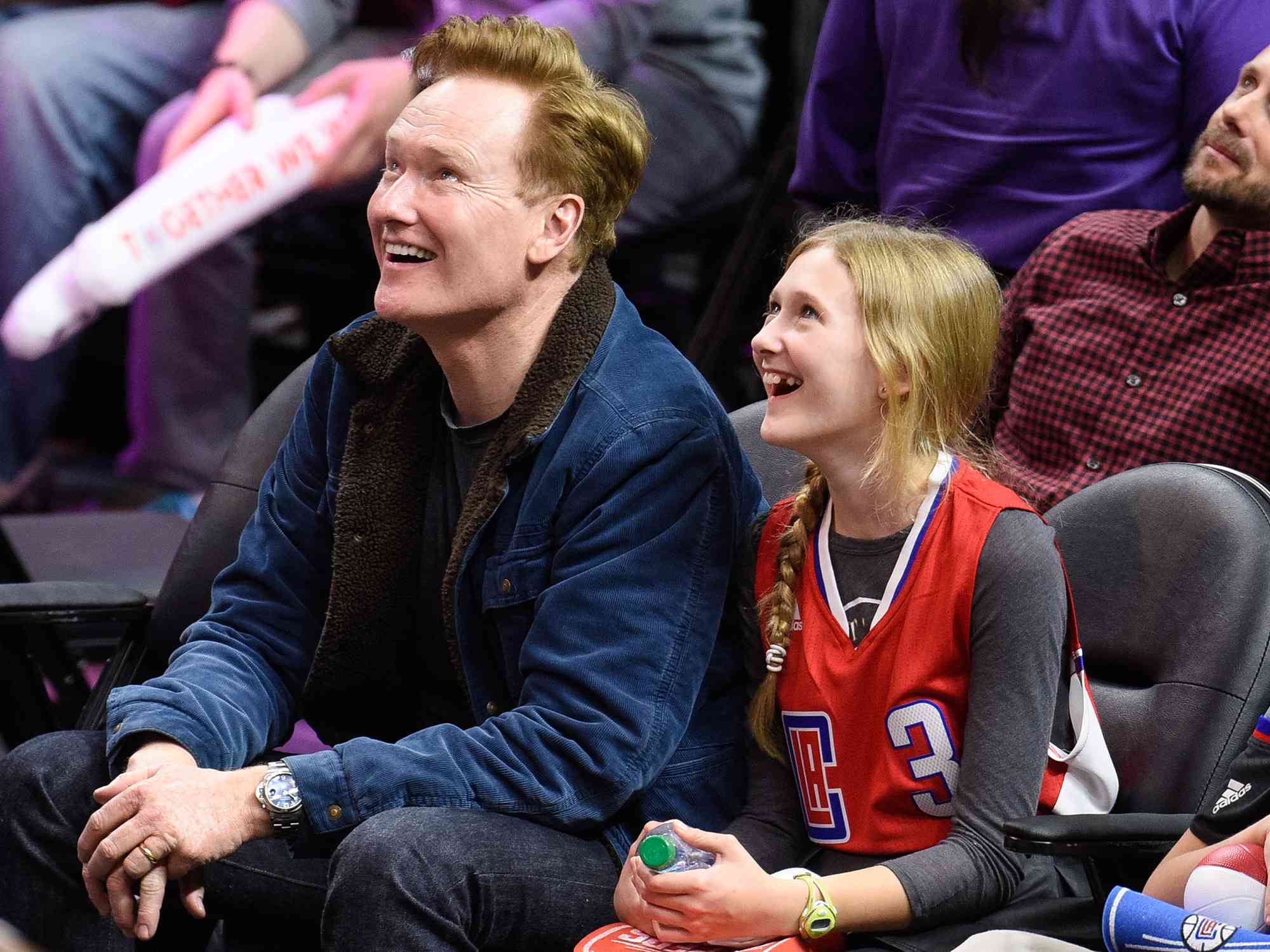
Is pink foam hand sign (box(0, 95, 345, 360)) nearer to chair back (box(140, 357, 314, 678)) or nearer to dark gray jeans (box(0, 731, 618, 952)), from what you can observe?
chair back (box(140, 357, 314, 678))

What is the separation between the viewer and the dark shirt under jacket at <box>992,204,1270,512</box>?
2.11 m

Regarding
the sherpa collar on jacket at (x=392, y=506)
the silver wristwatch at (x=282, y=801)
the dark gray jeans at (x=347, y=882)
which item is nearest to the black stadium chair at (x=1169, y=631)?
the dark gray jeans at (x=347, y=882)

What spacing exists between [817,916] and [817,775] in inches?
8.3

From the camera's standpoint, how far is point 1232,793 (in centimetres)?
149

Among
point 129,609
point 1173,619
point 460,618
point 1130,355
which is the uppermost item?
point 1130,355

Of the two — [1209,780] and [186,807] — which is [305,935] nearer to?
[186,807]

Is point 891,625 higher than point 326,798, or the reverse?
point 891,625

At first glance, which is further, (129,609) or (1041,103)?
(1041,103)

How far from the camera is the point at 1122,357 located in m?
2.25

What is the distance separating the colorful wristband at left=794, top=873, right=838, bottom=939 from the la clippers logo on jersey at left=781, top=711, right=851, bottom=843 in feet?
0.54

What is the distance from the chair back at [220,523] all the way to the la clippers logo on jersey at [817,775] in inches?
34.6

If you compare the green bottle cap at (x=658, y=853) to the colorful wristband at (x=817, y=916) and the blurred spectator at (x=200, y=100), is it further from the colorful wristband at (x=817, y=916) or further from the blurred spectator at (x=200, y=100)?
the blurred spectator at (x=200, y=100)

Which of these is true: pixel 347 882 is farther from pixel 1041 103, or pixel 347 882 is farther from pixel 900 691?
pixel 1041 103

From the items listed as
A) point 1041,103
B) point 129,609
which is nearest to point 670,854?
point 129,609
